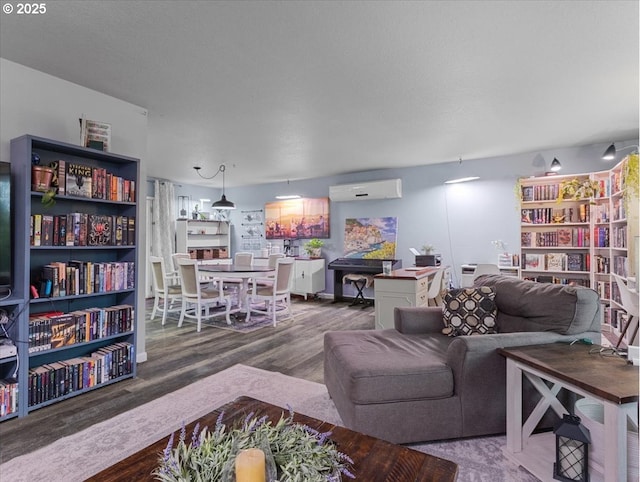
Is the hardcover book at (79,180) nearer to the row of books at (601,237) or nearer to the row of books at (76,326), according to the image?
the row of books at (76,326)

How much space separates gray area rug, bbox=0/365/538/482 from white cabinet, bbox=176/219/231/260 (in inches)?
199

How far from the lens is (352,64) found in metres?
2.56

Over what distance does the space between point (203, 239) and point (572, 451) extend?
7646 millimetres

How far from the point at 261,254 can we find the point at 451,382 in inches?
247

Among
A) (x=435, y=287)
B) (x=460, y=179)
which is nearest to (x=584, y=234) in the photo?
(x=460, y=179)

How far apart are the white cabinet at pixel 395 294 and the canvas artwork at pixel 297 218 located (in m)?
3.30

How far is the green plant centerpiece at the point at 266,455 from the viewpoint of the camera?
95cm

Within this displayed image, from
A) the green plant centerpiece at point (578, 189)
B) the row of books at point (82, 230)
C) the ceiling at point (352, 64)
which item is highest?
the ceiling at point (352, 64)

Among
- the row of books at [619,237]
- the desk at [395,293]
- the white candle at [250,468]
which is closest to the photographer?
the white candle at [250,468]

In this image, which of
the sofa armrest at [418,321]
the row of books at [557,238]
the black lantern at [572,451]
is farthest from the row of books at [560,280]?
the black lantern at [572,451]

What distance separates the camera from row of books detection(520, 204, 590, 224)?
185 inches

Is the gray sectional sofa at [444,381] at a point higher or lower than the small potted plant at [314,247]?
lower

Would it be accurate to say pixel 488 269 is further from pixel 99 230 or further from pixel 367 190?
pixel 99 230

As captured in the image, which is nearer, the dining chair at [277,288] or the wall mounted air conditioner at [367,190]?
the dining chair at [277,288]
